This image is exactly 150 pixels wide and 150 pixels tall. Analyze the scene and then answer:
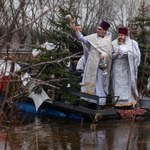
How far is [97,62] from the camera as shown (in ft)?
32.8

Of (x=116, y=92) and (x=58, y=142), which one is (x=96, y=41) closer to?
(x=116, y=92)

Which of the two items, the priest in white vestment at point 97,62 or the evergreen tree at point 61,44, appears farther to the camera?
the priest in white vestment at point 97,62

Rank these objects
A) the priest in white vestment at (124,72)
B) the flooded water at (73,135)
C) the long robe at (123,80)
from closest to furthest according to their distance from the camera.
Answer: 1. the flooded water at (73,135)
2. the priest in white vestment at (124,72)
3. the long robe at (123,80)

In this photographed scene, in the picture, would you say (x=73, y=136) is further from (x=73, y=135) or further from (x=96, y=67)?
(x=96, y=67)

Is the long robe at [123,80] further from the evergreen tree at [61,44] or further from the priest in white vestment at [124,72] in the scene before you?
the evergreen tree at [61,44]

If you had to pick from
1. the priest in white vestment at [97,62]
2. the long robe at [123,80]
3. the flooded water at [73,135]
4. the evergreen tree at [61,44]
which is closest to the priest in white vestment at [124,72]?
the long robe at [123,80]

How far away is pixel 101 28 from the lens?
10.1 m

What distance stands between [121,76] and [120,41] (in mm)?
716

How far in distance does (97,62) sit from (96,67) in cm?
10

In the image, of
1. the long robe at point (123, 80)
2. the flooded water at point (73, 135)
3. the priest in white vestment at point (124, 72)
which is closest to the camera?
the flooded water at point (73, 135)

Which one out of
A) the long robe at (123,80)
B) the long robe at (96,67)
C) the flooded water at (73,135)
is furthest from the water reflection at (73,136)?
the long robe at (96,67)

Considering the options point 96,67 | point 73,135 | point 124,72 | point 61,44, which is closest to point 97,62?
point 96,67

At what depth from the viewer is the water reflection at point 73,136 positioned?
7.50 m

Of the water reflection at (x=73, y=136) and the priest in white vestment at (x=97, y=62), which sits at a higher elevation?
the priest in white vestment at (x=97, y=62)
